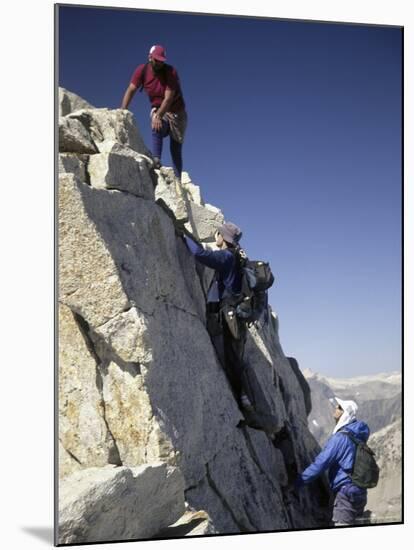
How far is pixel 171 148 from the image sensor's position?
42.9 feet

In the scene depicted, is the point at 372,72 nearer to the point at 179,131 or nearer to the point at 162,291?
the point at 179,131

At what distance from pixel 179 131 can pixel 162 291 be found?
2.22m

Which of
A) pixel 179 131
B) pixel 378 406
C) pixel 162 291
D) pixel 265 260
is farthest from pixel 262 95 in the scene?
pixel 378 406

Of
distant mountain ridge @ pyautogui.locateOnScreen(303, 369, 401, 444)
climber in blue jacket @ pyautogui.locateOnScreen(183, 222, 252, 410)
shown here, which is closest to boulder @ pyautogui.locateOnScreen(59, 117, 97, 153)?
climber in blue jacket @ pyautogui.locateOnScreen(183, 222, 252, 410)

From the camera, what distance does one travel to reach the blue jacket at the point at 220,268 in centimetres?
1305

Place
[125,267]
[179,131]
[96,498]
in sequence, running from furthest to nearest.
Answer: [179,131]
[125,267]
[96,498]

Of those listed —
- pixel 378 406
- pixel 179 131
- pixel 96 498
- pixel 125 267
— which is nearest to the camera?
pixel 96 498

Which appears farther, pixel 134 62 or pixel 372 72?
pixel 372 72

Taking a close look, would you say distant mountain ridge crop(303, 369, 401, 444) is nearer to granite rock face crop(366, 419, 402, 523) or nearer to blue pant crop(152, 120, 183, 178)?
granite rock face crop(366, 419, 402, 523)

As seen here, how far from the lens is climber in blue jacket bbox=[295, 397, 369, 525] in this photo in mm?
13391

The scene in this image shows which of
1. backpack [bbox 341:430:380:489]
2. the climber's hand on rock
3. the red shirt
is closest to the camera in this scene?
the red shirt

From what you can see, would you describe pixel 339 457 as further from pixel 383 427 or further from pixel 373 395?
pixel 373 395

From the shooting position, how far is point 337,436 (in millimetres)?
13484

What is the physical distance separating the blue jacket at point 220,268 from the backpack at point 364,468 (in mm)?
2550
